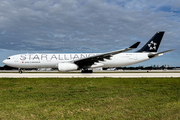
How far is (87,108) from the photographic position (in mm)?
4730

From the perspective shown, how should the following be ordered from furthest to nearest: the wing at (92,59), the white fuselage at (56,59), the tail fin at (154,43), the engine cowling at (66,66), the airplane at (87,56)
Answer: the tail fin at (154,43), the white fuselage at (56,59), the airplane at (87,56), the wing at (92,59), the engine cowling at (66,66)

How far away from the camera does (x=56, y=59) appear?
2511 cm

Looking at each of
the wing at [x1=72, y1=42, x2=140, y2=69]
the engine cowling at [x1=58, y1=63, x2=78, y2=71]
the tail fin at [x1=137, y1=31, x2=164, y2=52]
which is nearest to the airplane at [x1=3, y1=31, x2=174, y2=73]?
the tail fin at [x1=137, y1=31, x2=164, y2=52]

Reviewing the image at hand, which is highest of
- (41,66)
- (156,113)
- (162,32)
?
(162,32)

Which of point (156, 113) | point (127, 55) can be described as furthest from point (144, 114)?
point (127, 55)

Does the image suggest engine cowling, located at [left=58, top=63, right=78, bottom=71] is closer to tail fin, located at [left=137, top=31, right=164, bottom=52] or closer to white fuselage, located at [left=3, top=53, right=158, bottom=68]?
white fuselage, located at [left=3, top=53, right=158, bottom=68]

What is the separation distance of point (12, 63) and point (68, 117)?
25.9m

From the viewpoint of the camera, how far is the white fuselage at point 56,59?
82.6ft

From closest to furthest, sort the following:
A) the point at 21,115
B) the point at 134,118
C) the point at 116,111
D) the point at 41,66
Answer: the point at 134,118
the point at 21,115
the point at 116,111
the point at 41,66

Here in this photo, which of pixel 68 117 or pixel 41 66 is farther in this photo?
pixel 41 66

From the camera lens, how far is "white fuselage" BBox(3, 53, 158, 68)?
2517 centimetres

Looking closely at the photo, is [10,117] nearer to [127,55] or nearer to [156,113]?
[156,113]

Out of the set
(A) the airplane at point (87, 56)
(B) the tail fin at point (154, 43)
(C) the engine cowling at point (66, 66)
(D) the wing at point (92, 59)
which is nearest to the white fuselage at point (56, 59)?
(A) the airplane at point (87, 56)

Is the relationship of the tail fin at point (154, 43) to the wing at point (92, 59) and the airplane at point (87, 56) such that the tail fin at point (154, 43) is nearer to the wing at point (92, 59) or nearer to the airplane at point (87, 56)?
the airplane at point (87, 56)
